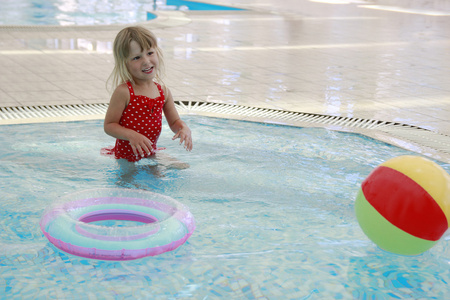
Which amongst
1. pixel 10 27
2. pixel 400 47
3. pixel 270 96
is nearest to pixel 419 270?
pixel 270 96

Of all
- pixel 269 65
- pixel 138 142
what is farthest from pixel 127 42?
pixel 269 65

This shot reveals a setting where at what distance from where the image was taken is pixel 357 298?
2307 mm

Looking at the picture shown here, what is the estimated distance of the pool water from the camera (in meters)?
2.32

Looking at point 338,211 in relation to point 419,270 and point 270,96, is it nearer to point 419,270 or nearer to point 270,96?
point 419,270

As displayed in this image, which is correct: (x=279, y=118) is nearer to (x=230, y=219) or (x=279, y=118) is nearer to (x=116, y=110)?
(x=116, y=110)

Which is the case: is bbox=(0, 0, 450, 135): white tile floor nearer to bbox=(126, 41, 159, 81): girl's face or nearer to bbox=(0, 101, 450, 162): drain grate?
bbox=(0, 101, 450, 162): drain grate

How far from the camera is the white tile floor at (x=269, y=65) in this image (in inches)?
207

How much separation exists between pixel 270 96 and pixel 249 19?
22.8ft

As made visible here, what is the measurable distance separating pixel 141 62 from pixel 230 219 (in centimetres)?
101

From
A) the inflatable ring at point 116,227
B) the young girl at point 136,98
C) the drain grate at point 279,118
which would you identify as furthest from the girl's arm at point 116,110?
the drain grate at point 279,118

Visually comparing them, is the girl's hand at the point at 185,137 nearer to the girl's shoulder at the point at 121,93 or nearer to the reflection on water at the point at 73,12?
the girl's shoulder at the point at 121,93

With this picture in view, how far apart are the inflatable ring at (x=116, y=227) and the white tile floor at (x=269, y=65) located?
7.78ft

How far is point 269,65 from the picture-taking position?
7.14 m

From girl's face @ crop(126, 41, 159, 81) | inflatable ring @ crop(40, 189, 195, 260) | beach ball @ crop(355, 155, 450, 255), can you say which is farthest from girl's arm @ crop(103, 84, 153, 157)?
beach ball @ crop(355, 155, 450, 255)
